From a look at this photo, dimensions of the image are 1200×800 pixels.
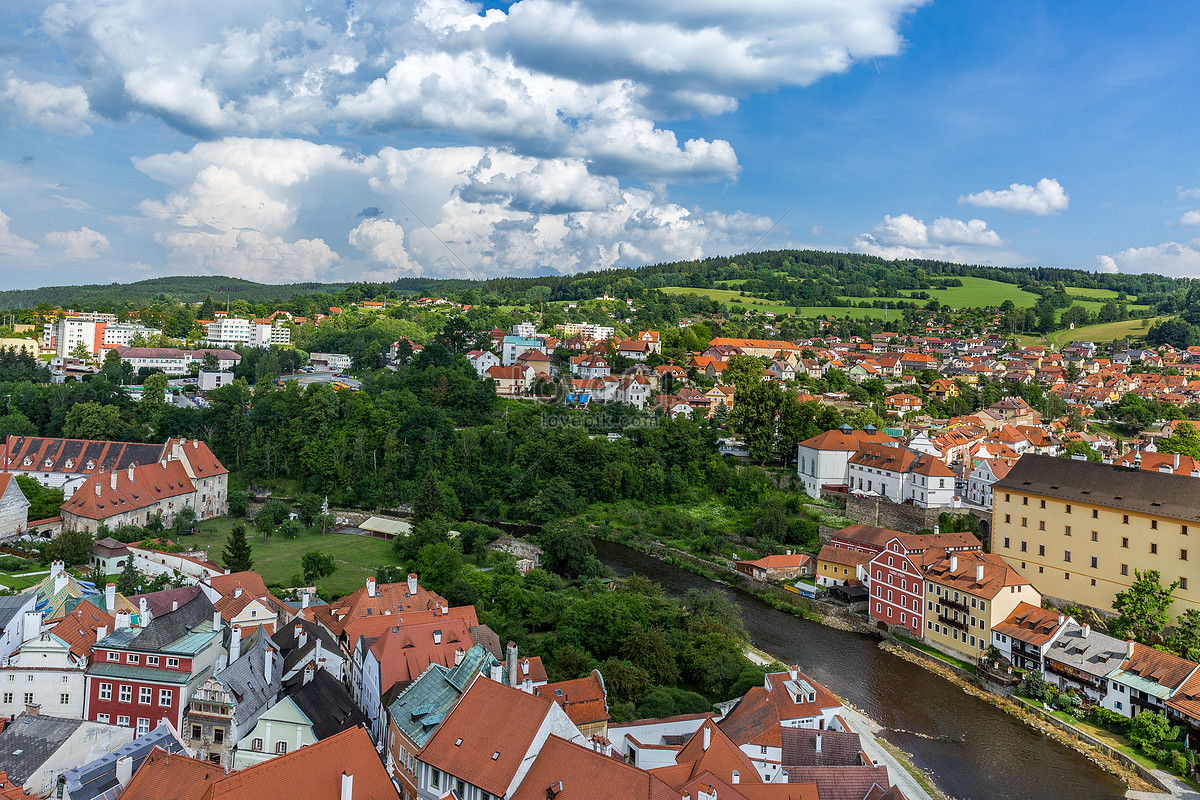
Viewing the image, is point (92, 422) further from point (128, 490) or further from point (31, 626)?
point (31, 626)

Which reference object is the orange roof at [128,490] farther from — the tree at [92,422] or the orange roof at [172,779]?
the orange roof at [172,779]

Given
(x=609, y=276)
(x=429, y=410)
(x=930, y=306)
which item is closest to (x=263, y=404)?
(x=429, y=410)

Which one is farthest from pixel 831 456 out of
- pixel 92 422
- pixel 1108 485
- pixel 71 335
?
pixel 71 335

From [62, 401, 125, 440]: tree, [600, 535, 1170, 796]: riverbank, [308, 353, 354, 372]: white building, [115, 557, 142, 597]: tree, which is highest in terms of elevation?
[308, 353, 354, 372]: white building

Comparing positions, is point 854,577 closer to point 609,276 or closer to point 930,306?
point 930,306

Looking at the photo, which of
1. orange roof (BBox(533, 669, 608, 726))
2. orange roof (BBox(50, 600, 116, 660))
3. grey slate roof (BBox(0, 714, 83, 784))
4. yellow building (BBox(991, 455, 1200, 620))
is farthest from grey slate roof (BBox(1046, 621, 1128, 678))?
orange roof (BBox(50, 600, 116, 660))

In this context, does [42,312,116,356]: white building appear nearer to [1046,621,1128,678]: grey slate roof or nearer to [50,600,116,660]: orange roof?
[50,600,116,660]: orange roof
